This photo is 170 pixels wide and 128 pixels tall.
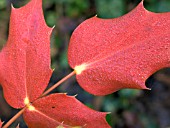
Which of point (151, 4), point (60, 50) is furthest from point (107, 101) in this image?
point (151, 4)

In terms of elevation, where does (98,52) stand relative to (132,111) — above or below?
above

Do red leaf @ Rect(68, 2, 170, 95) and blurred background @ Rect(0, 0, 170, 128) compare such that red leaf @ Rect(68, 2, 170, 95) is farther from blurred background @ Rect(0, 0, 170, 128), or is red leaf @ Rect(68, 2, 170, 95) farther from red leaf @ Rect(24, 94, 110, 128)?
blurred background @ Rect(0, 0, 170, 128)

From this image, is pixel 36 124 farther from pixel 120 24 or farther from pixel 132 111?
pixel 132 111

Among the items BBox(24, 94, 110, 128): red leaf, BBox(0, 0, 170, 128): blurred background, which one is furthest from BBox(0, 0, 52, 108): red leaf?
BBox(0, 0, 170, 128): blurred background

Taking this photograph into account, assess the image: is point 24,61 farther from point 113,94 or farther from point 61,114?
point 113,94

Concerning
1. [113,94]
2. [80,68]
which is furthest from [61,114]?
[113,94]

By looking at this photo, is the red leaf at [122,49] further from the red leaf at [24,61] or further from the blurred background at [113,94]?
the blurred background at [113,94]
